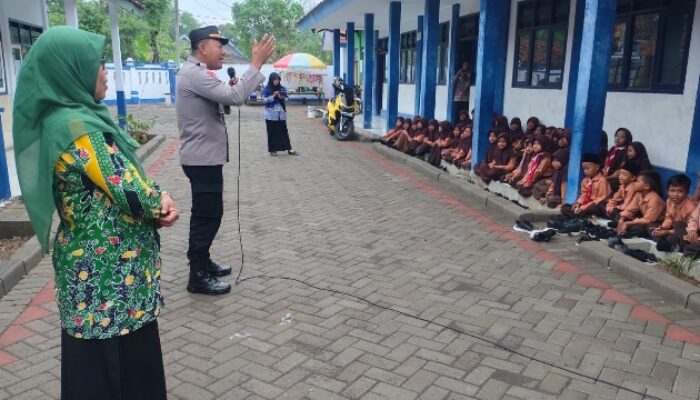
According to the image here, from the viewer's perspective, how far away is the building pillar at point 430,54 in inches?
432

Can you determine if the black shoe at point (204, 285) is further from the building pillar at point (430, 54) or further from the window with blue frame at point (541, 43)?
the building pillar at point (430, 54)

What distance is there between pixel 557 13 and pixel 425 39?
2.85 m

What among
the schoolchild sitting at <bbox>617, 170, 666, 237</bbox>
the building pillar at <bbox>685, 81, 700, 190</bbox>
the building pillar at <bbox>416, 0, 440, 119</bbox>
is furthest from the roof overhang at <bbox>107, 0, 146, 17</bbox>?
the building pillar at <bbox>685, 81, 700, 190</bbox>

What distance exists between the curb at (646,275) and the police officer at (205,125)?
10.1 ft

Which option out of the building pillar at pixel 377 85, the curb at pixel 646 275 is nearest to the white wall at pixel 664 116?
the curb at pixel 646 275

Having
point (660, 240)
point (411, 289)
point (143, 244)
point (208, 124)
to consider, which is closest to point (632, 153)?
point (660, 240)

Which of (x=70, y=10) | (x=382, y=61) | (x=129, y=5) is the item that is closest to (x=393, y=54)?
(x=129, y=5)

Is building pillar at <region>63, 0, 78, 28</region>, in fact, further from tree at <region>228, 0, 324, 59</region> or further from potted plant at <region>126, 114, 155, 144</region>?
tree at <region>228, 0, 324, 59</region>

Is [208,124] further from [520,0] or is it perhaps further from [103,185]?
[520,0]

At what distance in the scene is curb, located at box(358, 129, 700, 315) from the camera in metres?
3.91

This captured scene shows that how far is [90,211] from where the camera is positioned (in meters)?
1.94

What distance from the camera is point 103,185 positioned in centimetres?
188

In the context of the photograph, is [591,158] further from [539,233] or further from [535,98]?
[535,98]

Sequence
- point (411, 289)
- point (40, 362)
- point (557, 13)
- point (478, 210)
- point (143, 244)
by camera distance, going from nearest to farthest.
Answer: point (143, 244) → point (40, 362) → point (411, 289) → point (478, 210) → point (557, 13)
